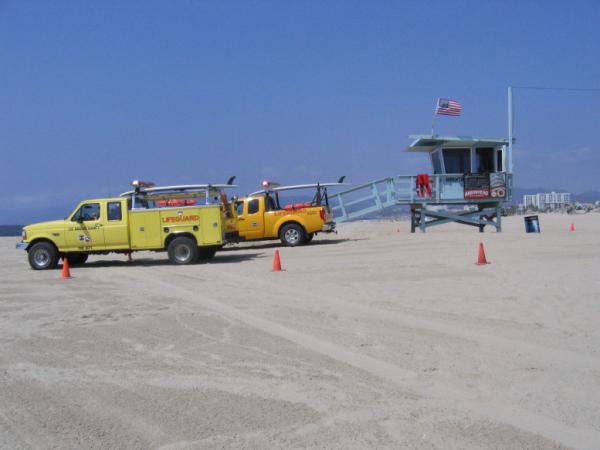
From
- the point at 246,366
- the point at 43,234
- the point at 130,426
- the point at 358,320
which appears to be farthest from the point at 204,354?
the point at 43,234

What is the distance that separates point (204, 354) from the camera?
20.7 ft

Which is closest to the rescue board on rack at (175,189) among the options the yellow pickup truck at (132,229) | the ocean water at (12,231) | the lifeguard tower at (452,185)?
the yellow pickup truck at (132,229)

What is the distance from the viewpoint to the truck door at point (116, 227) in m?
16.5

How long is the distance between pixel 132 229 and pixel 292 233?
6.83m

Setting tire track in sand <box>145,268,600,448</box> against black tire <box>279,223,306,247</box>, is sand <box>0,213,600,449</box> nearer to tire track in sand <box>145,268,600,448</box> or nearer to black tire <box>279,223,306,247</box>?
tire track in sand <box>145,268,600,448</box>

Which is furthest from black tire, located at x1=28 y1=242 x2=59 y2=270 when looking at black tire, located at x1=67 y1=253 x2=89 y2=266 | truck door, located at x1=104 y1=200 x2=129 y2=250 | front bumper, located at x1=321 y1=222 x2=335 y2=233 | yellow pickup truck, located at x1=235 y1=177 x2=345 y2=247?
front bumper, located at x1=321 y1=222 x2=335 y2=233

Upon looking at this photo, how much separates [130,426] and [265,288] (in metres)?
6.89

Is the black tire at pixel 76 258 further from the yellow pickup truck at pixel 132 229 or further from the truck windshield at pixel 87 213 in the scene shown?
the truck windshield at pixel 87 213

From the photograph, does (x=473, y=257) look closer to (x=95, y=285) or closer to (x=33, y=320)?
(x=95, y=285)

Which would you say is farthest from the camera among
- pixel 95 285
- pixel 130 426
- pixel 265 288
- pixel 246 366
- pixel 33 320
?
pixel 95 285

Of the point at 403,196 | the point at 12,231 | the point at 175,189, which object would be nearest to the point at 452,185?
the point at 403,196

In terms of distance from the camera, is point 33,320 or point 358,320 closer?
point 358,320

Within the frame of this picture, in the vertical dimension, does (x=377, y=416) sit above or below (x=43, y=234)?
below

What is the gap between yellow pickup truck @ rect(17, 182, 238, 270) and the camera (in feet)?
53.6
